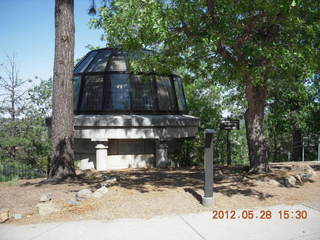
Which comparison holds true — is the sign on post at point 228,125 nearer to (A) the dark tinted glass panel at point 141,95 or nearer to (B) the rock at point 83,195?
(A) the dark tinted glass panel at point 141,95

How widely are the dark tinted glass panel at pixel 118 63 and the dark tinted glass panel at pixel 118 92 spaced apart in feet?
1.37

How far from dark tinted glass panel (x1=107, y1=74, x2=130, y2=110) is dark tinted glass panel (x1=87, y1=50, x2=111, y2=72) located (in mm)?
790

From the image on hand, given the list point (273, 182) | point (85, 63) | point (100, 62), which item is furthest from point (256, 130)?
point (85, 63)

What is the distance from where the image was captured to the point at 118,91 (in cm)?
1231

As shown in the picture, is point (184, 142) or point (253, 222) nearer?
point (253, 222)

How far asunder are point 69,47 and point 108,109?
392 centimetres

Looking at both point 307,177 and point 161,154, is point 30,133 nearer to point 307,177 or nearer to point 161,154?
point 161,154

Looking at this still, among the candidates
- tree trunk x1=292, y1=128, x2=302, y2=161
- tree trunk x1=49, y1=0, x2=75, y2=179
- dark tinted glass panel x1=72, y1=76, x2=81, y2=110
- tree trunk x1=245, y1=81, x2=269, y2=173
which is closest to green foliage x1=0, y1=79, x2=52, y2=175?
dark tinted glass panel x1=72, y1=76, x2=81, y2=110

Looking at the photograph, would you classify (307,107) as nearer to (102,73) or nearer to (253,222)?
(102,73)

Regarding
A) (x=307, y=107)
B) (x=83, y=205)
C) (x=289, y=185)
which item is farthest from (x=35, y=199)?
(x=307, y=107)

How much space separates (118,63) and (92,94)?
5.88 ft

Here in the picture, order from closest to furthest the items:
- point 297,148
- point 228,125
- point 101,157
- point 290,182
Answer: point 290,182
point 101,157
point 228,125
point 297,148

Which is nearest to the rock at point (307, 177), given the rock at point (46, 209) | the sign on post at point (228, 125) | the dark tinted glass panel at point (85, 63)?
the sign on post at point (228, 125)

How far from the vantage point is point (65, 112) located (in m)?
8.35
